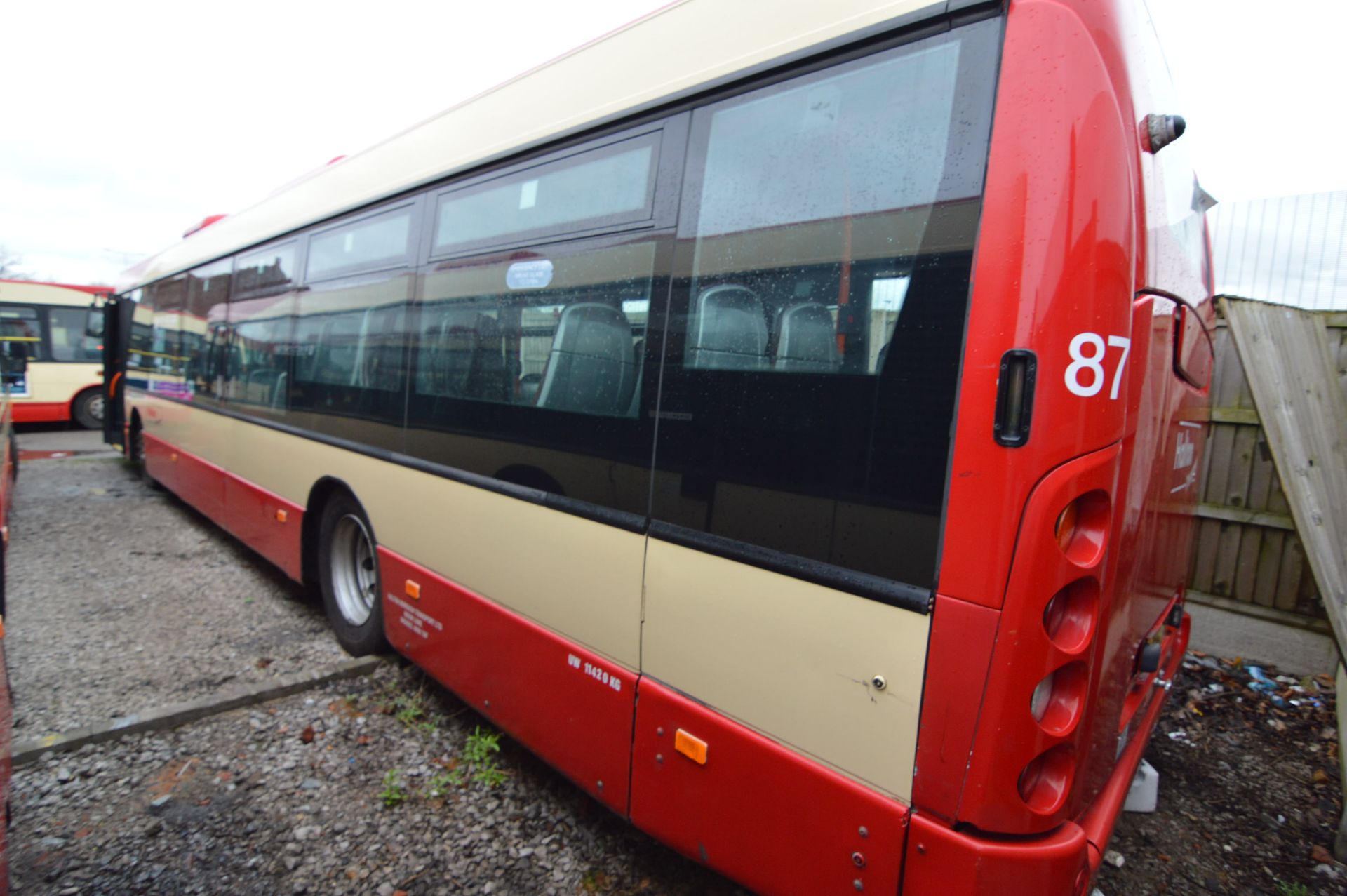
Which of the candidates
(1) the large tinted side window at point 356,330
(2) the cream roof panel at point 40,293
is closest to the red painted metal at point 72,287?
(2) the cream roof panel at point 40,293

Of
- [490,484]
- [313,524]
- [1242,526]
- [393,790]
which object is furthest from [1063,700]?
[313,524]

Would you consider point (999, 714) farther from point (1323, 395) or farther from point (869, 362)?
point (1323, 395)

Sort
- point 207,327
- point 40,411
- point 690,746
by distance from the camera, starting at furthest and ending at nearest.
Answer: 1. point 40,411
2. point 207,327
3. point 690,746

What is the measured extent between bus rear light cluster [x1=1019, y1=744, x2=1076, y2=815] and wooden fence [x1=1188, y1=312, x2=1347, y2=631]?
367 cm

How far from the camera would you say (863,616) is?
163 centimetres

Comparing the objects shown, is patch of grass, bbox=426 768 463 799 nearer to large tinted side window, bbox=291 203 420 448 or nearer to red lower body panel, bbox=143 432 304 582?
large tinted side window, bbox=291 203 420 448

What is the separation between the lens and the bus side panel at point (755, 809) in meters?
1.64

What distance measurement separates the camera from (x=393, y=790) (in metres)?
2.88

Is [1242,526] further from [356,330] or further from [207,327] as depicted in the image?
[207,327]

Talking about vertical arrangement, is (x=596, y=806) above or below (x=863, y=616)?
below

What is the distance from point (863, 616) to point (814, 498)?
308 millimetres

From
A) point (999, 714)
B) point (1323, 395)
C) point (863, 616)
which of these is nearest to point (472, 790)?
point (863, 616)

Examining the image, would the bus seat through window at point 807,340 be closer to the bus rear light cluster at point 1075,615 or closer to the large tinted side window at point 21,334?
the bus rear light cluster at point 1075,615

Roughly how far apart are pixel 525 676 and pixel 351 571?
2.19m
